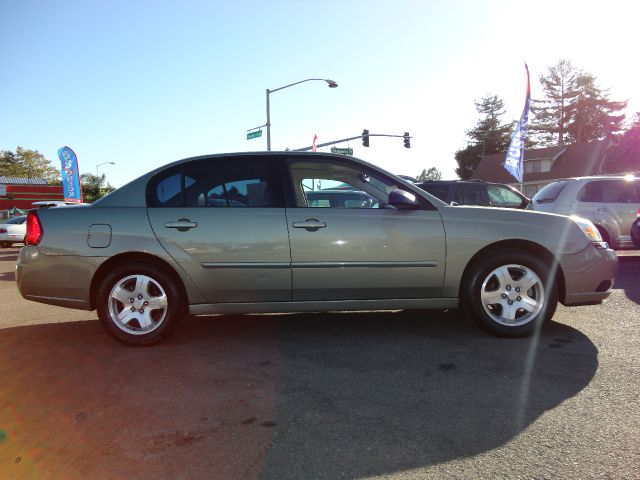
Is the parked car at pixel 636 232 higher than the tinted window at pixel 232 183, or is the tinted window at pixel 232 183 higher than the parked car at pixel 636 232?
the tinted window at pixel 232 183

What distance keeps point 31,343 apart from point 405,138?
95.7 ft

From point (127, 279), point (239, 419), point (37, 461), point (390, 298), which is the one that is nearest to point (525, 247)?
point (390, 298)

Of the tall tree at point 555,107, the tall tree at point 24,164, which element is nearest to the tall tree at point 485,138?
the tall tree at point 555,107

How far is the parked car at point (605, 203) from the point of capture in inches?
356

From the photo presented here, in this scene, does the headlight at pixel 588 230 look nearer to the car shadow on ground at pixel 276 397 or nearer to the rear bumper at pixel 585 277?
the rear bumper at pixel 585 277

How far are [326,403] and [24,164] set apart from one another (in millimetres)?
106381

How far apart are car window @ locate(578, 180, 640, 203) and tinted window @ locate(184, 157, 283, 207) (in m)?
7.46

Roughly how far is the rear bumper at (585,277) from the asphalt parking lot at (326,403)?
352mm

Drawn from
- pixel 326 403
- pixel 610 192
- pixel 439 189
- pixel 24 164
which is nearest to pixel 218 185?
pixel 326 403

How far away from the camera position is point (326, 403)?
2.85 metres

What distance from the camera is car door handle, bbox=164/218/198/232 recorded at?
158 inches

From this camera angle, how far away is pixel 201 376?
3.37 m

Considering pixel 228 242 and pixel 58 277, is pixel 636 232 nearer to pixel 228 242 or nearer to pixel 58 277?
pixel 228 242

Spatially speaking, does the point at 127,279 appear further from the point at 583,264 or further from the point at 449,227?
the point at 583,264
